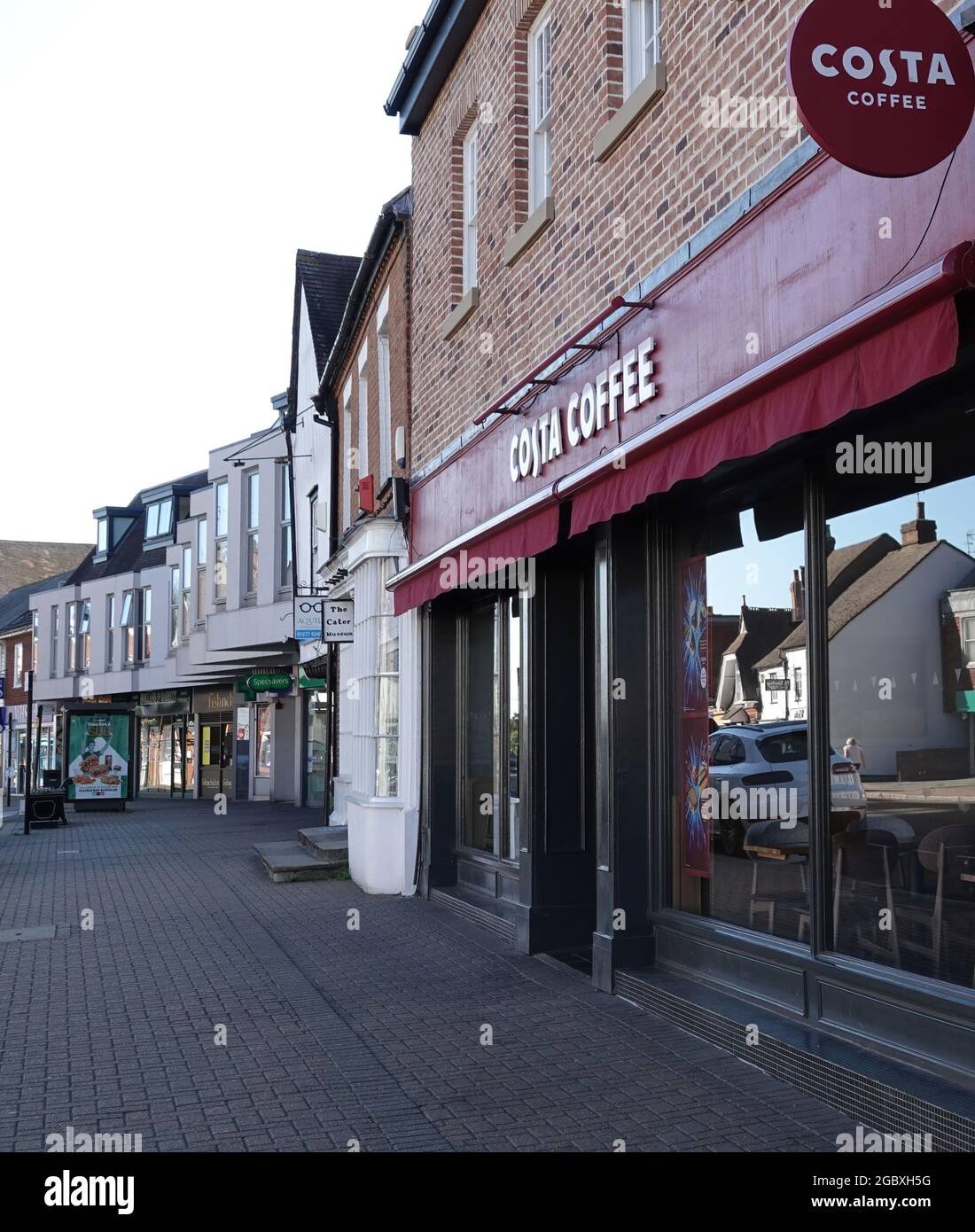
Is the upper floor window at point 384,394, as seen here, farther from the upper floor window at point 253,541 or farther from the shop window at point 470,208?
the upper floor window at point 253,541

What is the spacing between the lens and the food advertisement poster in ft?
94.5

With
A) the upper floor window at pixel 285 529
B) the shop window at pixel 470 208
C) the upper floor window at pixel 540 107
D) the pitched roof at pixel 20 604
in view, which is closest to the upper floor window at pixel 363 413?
the shop window at pixel 470 208

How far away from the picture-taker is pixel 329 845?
1546 cm

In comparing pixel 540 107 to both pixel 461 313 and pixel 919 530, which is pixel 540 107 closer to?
pixel 461 313

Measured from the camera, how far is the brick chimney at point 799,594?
266 inches

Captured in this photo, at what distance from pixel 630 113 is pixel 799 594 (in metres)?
3.13

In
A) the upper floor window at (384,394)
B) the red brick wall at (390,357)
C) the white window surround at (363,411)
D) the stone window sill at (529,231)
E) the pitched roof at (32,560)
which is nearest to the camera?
the stone window sill at (529,231)

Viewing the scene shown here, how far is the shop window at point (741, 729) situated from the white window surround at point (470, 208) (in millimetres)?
4728

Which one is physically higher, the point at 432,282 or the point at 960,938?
the point at 432,282

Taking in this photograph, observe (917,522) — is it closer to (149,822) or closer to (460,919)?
(460,919)

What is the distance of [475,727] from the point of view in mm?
12258

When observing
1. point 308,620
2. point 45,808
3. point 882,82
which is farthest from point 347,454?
point 882,82
